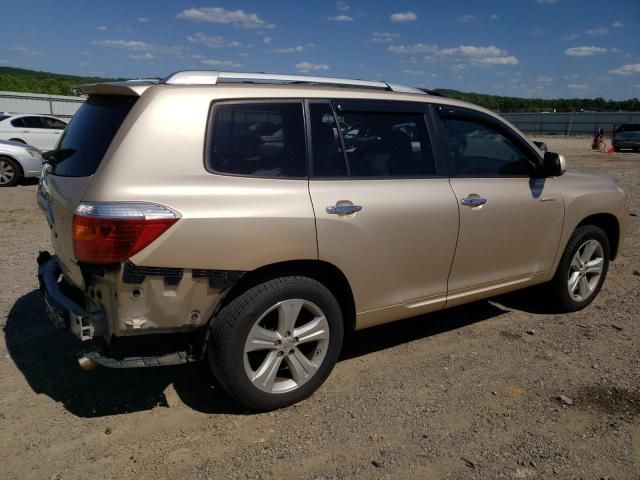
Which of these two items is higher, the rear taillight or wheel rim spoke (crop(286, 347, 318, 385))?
the rear taillight

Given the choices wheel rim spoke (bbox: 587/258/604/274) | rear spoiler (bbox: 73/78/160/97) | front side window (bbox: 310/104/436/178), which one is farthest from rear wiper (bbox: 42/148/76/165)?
wheel rim spoke (bbox: 587/258/604/274)

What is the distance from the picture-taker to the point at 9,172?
11.4 metres

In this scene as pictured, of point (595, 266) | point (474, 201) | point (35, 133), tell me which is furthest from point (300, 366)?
point (35, 133)

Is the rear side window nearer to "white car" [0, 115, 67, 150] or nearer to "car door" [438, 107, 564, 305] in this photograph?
"car door" [438, 107, 564, 305]

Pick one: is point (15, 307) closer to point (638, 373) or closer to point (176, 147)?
point (176, 147)

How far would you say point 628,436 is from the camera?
299 cm

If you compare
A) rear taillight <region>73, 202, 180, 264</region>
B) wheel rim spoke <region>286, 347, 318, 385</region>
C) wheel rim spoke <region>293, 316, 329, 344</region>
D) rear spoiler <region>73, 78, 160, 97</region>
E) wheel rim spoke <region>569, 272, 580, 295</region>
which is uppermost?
rear spoiler <region>73, 78, 160, 97</region>

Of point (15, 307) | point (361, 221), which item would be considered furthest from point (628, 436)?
point (15, 307)

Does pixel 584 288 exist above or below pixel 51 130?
below

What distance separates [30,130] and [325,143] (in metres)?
14.8

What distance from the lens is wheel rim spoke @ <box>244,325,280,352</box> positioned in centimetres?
292

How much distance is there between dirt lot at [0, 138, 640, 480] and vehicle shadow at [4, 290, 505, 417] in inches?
0.5

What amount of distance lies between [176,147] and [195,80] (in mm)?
465

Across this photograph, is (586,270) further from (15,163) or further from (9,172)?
(9,172)
